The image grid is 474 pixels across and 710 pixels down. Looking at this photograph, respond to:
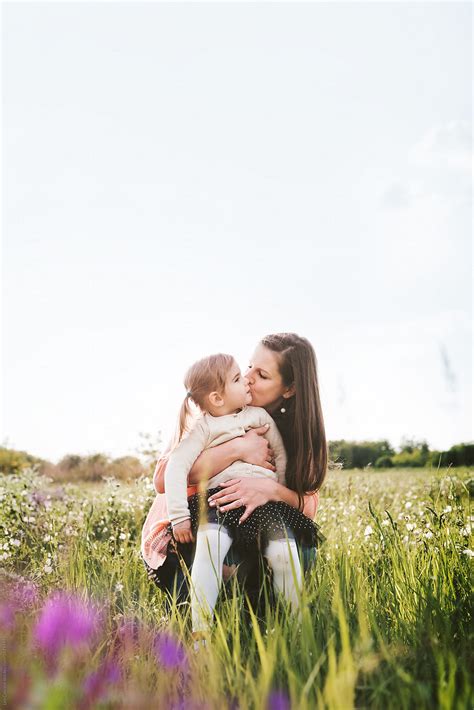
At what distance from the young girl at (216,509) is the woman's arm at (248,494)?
0.04 metres

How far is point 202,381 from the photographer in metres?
3.75

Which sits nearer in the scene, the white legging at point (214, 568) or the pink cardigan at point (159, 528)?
the white legging at point (214, 568)


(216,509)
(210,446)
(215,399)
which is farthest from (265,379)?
(216,509)

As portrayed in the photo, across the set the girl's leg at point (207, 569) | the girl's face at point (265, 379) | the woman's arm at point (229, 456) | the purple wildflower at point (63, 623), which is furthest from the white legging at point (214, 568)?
the girl's face at point (265, 379)

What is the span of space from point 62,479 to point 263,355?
9.54 metres

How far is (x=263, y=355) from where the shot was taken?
412 cm

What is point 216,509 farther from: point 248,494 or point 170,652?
point 170,652

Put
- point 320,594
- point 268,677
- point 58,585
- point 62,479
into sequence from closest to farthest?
point 268,677
point 320,594
point 58,585
point 62,479

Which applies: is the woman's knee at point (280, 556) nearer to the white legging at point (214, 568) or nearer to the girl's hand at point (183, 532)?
the white legging at point (214, 568)

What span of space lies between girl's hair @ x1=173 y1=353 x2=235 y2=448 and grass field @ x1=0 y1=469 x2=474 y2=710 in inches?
38.3

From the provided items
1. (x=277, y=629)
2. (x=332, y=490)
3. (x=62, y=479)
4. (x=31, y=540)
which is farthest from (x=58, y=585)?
(x=62, y=479)

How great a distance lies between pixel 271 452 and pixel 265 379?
17.4 inches

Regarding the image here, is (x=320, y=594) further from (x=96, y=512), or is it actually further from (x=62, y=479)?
(x=62, y=479)

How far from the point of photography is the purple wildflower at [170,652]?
2674 millimetres
